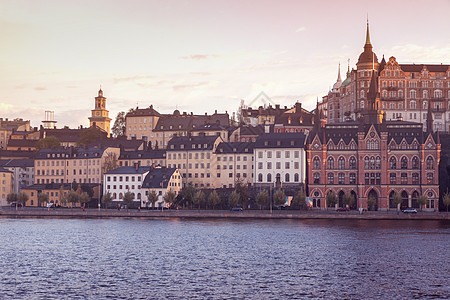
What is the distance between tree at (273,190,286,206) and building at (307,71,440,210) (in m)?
10.0

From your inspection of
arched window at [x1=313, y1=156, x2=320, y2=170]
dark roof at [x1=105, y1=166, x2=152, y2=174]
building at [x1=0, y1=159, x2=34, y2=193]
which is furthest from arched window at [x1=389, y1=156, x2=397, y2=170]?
building at [x1=0, y1=159, x2=34, y2=193]

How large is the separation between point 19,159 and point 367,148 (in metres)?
95.2

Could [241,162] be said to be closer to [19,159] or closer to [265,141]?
[265,141]

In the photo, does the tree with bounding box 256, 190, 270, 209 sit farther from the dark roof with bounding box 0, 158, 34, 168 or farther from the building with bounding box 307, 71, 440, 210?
the dark roof with bounding box 0, 158, 34, 168

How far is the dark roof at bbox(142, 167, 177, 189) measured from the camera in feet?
494

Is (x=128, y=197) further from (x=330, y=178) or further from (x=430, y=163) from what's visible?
(x=430, y=163)

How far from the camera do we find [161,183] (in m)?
150

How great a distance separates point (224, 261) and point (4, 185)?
112317mm

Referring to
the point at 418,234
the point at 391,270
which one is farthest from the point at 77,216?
the point at 391,270

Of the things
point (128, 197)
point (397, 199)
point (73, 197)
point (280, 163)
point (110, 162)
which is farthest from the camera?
point (110, 162)

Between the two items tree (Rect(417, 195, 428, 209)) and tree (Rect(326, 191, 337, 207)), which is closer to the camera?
tree (Rect(417, 195, 428, 209))

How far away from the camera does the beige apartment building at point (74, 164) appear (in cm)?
17038

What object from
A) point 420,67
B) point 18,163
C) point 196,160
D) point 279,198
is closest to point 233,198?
point 279,198

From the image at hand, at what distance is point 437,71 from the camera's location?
182 meters
